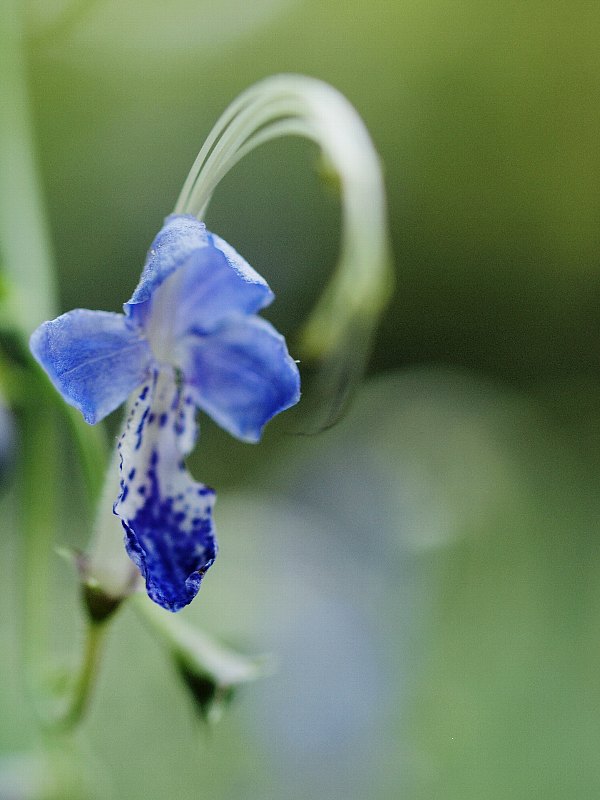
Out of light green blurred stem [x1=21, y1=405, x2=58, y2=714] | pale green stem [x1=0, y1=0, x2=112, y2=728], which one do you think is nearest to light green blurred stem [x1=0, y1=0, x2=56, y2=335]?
pale green stem [x1=0, y1=0, x2=112, y2=728]

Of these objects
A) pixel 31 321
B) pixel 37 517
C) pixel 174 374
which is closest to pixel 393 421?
pixel 37 517

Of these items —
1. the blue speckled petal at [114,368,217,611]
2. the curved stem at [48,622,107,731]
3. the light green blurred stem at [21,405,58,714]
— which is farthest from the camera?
the light green blurred stem at [21,405,58,714]

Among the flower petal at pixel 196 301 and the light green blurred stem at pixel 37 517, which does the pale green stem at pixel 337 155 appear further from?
the light green blurred stem at pixel 37 517

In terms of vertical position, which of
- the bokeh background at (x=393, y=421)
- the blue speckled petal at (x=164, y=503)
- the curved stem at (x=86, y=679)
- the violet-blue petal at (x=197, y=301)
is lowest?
the bokeh background at (x=393, y=421)

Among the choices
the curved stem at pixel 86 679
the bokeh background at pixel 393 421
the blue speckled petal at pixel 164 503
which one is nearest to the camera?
the blue speckled petal at pixel 164 503

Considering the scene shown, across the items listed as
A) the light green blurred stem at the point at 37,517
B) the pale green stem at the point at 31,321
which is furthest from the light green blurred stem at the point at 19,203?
the light green blurred stem at the point at 37,517

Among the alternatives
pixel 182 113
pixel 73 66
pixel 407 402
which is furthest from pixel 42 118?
pixel 407 402

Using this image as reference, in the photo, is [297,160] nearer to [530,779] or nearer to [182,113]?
[182,113]

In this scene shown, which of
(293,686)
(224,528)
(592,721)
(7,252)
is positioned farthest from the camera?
(224,528)

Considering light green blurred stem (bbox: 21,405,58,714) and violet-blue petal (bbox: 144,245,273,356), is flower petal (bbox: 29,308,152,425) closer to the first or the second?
violet-blue petal (bbox: 144,245,273,356)
